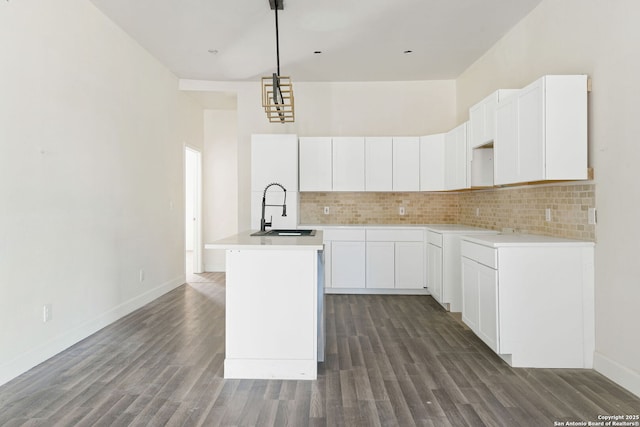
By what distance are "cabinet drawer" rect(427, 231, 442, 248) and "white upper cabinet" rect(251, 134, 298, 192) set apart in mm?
1858

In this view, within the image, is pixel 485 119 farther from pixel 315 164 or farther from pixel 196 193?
pixel 196 193

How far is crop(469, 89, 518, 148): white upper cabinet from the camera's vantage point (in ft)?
10.9

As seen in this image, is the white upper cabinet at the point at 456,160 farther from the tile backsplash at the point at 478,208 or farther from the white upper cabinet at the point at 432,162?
the tile backsplash at the point at 478,208

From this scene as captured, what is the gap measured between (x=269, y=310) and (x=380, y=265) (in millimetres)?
2622

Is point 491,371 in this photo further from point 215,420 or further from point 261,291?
point 215,420

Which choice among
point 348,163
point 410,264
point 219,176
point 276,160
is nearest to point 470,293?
point 410,264

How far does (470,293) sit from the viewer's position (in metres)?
3.28

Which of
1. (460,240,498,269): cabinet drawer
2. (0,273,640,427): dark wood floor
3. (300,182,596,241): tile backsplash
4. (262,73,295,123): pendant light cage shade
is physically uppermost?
(262,73,295,123): pendant light cage shade

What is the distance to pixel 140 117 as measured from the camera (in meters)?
4.41

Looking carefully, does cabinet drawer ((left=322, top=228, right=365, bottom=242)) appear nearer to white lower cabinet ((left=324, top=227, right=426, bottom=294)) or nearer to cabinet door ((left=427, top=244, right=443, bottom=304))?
white lower cabinet ((left=324, top=227, right=426, bottom=294))

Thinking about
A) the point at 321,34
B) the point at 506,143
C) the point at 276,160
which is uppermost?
the point at 321,34

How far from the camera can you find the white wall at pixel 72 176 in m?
2.58

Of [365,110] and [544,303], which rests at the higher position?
[365,110]

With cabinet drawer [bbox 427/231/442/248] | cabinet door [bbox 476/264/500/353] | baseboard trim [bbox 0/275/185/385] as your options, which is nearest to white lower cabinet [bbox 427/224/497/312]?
cabinet drawer [bbox 427/231/442/248]
